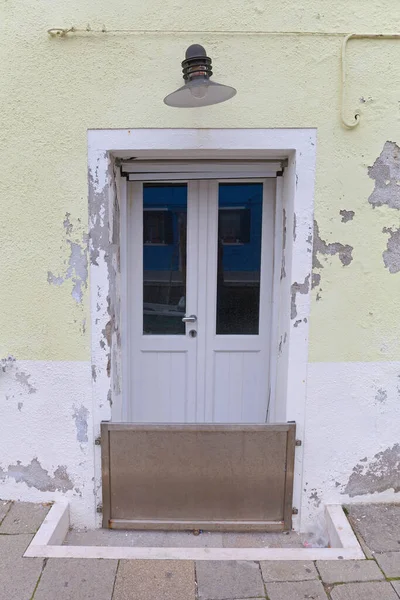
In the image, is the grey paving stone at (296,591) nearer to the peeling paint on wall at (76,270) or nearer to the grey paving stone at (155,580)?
the grey paving stone at (155,580)

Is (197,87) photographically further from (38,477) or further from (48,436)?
(38,477)

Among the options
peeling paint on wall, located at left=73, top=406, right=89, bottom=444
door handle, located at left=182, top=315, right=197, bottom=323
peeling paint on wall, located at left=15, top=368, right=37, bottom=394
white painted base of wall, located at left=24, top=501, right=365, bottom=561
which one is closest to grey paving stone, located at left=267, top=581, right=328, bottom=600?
white painted base of wall, located at left=24, top=501, right=365, bottom=561

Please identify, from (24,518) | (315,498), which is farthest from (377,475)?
(24,518)

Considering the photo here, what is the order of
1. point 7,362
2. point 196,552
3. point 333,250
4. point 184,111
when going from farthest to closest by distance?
point 7,362
point 333,250
point 184,111
point 196,552

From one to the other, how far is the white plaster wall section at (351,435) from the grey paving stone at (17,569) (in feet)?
5.51

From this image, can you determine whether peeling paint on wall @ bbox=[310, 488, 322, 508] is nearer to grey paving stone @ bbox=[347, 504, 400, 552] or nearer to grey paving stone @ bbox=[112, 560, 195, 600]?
grey paving stone @ bbox=[347, 504, 400, 552]

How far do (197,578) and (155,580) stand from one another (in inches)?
8.7

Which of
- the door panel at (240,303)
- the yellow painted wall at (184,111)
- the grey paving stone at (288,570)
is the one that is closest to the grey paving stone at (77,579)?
the grey paving stone at (288,570)

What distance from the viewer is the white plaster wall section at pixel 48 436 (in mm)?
2854

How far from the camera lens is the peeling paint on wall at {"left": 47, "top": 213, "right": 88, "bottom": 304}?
2742 mm

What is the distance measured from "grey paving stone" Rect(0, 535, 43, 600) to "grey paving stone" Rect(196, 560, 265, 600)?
869mm

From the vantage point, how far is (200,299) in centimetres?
323

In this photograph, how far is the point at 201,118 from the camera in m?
2.63

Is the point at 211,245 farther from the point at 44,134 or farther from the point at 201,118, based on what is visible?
the point at 44,134
